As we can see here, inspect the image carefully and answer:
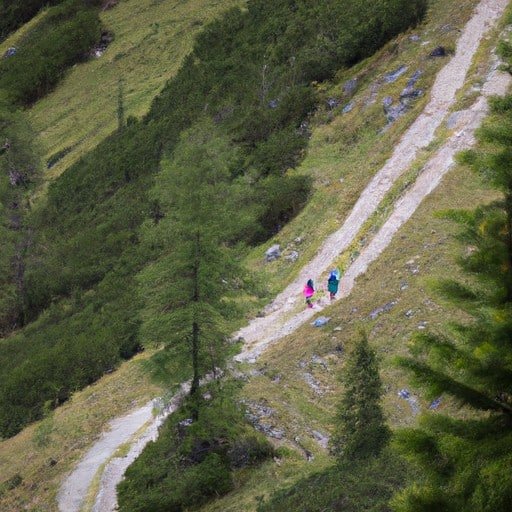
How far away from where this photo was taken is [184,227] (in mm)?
22453

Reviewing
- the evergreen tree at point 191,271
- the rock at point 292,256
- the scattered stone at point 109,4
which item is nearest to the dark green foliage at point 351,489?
the evergreen tree at point 191,271

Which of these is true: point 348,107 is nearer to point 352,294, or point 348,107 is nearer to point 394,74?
point 394,74

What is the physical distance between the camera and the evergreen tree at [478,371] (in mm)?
9992

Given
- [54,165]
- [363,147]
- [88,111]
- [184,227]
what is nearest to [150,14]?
[88,111]

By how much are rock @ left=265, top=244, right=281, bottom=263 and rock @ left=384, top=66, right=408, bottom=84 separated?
1490 centimetres

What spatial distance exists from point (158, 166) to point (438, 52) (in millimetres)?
20209

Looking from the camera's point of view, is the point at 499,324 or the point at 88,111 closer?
the point at 499,324

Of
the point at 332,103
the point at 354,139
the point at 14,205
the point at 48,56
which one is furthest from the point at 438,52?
the point at 48,56

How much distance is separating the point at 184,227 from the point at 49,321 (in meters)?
26.4

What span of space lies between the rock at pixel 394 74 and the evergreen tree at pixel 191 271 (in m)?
28.1

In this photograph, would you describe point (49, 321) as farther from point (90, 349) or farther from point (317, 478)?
point (317, 478)

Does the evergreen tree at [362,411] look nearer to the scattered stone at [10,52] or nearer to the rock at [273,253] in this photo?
the rock at [273,253]

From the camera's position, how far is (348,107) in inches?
1945

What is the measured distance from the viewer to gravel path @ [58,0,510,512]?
27.6 meters
